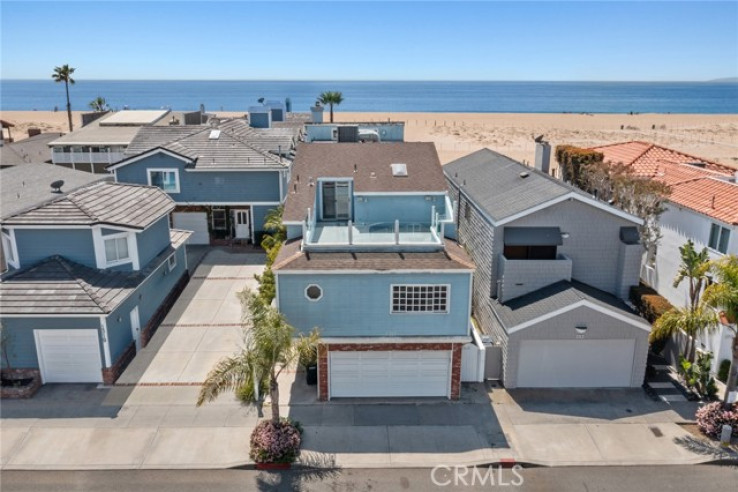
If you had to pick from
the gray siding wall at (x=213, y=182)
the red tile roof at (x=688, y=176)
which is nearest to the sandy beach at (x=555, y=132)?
the red tile roof at (x=688, y=176)

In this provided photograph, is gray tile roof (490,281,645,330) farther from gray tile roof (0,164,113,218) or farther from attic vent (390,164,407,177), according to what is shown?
gray tile roof (0,164,113,218)

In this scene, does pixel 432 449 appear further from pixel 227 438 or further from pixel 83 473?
pixel 83 473

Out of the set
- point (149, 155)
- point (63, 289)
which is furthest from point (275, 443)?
point (149, 155)

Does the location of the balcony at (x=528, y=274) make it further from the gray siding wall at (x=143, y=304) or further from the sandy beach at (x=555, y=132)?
the sandy beach at (x=555, y=132)

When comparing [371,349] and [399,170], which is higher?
[399,170]

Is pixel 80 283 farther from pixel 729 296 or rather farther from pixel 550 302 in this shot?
pixel 729 296

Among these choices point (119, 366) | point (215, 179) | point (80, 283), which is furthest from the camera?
point (215, 179)
